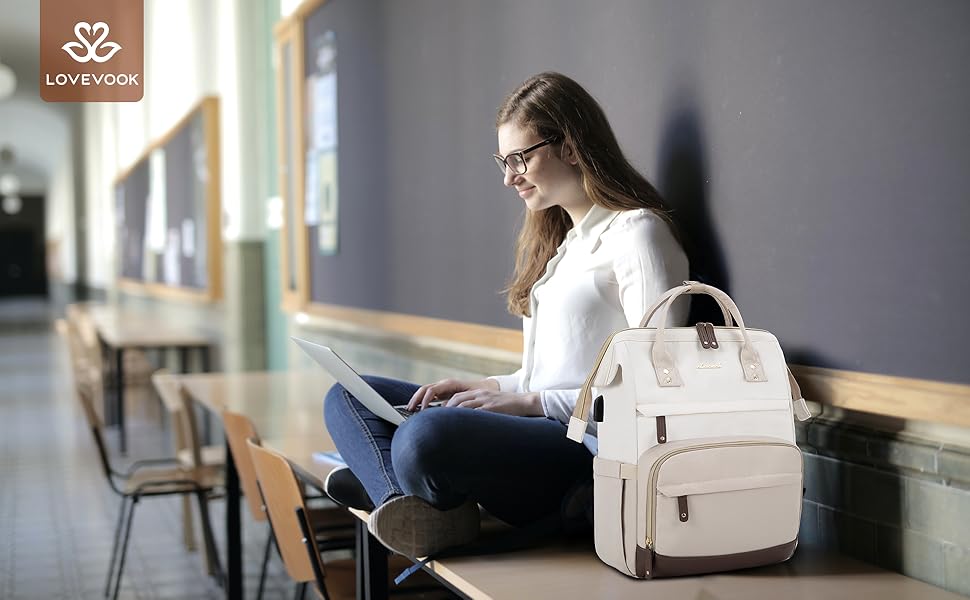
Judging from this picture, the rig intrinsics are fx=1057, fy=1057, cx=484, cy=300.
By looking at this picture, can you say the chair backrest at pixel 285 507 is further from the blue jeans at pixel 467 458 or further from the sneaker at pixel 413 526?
the sneaker at pixel 413 526

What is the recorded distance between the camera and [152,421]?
8.56 meters

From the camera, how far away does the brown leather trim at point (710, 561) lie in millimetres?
1501

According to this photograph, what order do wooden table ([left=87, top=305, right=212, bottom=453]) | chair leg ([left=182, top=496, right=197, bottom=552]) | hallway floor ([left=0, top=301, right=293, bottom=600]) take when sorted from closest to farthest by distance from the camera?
hallway floor ([left=0, top=301, right=293, bottom=600])
chair leg ([left=182, top=496, right=197, bottom=552])
wooden table ([left=87, top=305, right=212, bottom=453])

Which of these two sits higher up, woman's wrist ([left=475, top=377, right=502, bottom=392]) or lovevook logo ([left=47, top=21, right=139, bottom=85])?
lovevook logo ([left=47, top=21, right=139, bottom=85])

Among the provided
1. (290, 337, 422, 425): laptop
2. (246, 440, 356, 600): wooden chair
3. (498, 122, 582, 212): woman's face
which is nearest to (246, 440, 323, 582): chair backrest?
(246, 440, 356, 600): wooden chair

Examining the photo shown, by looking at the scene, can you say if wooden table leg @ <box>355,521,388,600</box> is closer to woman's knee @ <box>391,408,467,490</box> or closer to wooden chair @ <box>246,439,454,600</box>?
wooden chair @ <box>246,439,454,600</box>

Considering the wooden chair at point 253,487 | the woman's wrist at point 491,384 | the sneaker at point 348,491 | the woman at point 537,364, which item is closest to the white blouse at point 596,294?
the woman at point 537,364

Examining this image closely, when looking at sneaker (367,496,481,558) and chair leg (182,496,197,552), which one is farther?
chair leg (182,496,197,552)

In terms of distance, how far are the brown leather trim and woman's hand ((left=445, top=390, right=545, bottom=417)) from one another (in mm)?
400

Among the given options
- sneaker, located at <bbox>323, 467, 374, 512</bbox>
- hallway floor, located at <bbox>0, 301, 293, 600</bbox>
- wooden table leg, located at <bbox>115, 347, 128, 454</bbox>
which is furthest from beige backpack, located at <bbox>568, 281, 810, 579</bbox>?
wooden table leg, located at <bbox>115, 347, 128, 454</bbox>

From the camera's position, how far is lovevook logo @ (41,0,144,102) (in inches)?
93.0

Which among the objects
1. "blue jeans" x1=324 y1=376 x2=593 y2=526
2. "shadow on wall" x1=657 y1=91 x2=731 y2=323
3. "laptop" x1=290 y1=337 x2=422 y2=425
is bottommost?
"blue jeans" x1=324 y1=376 x2=593 y2=526

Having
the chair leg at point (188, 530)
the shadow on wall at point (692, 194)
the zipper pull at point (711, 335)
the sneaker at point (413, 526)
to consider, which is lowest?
the chair leg at point (188, 530)

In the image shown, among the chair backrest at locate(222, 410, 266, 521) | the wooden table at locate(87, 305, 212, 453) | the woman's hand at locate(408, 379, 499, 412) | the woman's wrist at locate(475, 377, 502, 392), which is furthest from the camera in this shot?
the wooden table at locate(87, 305, 212, 453)
